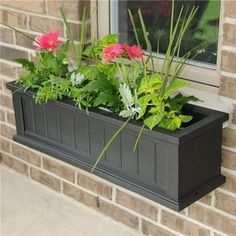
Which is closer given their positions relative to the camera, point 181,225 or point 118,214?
point 181,225

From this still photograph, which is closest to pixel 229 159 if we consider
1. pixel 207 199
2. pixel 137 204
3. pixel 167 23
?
pixel 207 199

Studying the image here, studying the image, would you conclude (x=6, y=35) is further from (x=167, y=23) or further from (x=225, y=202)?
(x=225, y=202)

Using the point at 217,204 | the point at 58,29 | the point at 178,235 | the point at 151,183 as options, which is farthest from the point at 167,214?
the point at 58,29

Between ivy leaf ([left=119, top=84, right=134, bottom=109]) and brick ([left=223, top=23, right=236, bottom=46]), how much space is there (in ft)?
1.23

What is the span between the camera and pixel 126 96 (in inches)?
80.4

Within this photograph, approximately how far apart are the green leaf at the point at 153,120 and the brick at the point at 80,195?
883mm

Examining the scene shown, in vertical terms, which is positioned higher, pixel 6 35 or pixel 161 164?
pixel 6 35

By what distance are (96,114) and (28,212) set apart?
87 cm

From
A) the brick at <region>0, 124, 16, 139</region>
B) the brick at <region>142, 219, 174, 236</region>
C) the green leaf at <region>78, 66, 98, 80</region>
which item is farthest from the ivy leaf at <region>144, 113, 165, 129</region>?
the brick at <region>0, 124, 16, 139</region>

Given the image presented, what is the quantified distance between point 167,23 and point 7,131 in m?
1.10

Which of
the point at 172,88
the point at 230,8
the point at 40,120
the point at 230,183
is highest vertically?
the point at 230,8

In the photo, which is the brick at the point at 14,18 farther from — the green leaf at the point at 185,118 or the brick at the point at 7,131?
the green leaf at the point at 185,118

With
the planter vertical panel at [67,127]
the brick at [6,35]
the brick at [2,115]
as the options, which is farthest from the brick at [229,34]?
the brick at [2,115]

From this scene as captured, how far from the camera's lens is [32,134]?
8.26 ft
